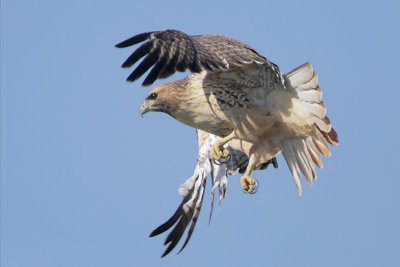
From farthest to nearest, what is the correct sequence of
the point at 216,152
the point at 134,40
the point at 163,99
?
the point at 216,152 < the point at 163,99 < the point at 134,40

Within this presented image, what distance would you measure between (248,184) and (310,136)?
98 centimetres

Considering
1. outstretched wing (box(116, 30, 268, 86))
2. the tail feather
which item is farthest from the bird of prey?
outstretched wing (box(116, 30, 268, 86))

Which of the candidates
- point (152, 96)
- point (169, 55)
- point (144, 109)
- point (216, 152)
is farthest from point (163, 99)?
point (169, 55)

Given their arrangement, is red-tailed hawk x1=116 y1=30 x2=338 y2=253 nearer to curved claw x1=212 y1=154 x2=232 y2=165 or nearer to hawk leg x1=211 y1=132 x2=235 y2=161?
hawk leg x1=211 y1=132 x2=235 y2=161

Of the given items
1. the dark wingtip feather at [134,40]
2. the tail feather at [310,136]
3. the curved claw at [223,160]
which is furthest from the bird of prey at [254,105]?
the curved claw at [223,160]

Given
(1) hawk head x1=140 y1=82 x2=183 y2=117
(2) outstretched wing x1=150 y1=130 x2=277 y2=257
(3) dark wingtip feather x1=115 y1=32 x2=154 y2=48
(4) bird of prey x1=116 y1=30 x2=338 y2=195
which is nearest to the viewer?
(3) dark wingtip feather x1=115 y1=32 x2=154 y2=48

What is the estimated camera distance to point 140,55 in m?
7.03

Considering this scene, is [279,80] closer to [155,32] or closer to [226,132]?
[226,132]

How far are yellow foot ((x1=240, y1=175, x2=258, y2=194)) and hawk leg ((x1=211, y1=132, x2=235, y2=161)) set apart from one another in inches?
13.9

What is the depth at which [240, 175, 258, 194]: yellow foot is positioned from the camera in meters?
9.30

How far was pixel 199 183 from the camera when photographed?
10156 millimetres

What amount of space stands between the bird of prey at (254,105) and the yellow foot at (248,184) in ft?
0.90

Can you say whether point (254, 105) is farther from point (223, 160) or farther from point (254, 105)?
point (223, 160)

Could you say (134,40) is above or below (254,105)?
above
